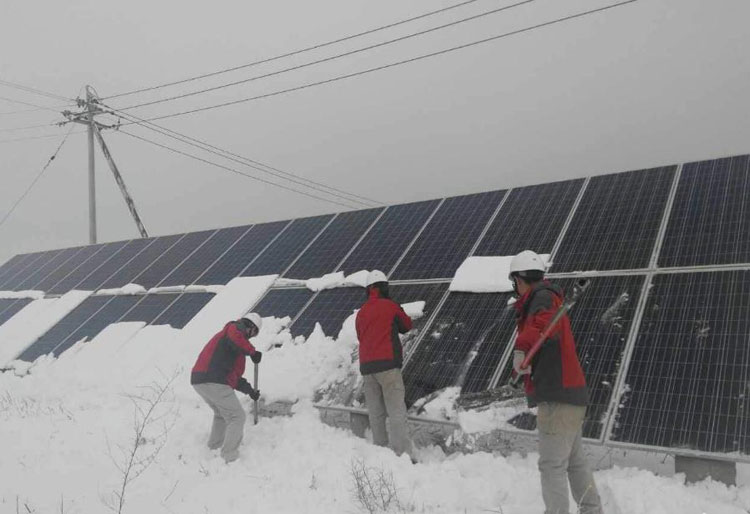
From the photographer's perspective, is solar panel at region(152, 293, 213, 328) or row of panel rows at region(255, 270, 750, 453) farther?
solar panel at region(152, 293, 213, 328)

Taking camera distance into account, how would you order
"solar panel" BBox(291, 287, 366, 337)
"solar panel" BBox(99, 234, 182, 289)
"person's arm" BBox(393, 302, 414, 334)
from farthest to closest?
"solar panel" BBox(99, 234, 182, 289), "solar panel" BBox(291, 287, 366, 337), "person's arm" BBox(393, 302, 414, 334)

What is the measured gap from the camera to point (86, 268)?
1502 centimetres

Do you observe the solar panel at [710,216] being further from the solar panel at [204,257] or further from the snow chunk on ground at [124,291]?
the snow chunk on ground at [124,291]

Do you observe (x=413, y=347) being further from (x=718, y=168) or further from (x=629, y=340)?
(x=718, y=168)

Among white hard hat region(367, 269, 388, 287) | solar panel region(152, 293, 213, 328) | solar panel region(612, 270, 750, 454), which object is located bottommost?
solar panel region(612, 270, 750, 454)

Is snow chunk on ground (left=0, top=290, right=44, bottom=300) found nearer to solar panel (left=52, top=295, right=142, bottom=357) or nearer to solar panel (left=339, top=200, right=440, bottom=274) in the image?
solar panel (left=52, top=295, right=142, bottom=357)

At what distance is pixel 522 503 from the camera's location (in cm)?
468

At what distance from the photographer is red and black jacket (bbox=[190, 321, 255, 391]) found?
257 inches

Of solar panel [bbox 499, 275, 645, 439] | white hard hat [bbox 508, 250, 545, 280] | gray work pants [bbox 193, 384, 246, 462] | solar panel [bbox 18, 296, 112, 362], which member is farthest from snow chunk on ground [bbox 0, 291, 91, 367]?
white hard hat [bbox 508, 250, 545, 280]

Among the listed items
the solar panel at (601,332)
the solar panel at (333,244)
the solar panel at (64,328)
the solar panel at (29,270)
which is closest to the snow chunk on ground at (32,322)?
the solar panel at (64,328)

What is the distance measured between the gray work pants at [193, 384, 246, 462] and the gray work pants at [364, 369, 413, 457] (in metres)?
1.44

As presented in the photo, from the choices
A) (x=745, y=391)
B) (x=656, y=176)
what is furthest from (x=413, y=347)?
(x=656, y=176)

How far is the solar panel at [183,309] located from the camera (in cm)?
1038

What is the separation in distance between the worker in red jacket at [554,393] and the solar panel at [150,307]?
846 centimetres
